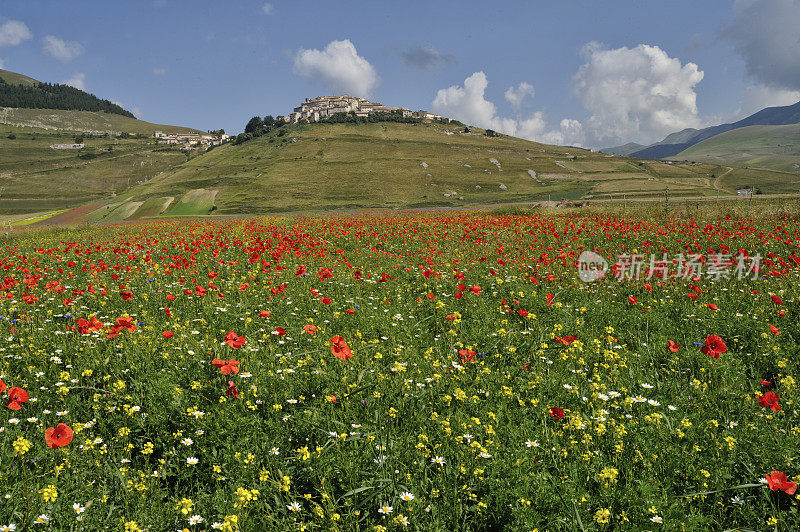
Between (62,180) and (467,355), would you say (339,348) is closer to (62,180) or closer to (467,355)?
(467,355)

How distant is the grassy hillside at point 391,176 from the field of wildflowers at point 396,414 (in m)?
65.6

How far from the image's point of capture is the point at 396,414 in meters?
3.62

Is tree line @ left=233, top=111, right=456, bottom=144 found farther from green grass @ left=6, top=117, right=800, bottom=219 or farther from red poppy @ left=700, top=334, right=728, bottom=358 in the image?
red poppy @ left=700, top=334, right=728, bottom=358

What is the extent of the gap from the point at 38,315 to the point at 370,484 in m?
6.01

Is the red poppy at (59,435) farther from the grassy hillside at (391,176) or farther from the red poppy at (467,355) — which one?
the grassy hillside at (391,176)

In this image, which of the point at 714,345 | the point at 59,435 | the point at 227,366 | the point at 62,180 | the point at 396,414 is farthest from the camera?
the point at 62,180

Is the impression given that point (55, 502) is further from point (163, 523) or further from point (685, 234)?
point (685, 234)

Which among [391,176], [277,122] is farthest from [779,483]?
[277,122]

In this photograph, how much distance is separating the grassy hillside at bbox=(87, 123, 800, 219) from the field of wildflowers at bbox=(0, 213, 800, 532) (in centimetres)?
6555

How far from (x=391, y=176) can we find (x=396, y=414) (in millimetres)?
104723

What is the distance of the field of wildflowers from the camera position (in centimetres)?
276

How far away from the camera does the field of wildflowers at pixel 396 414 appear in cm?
276

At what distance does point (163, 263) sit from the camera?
941 cm

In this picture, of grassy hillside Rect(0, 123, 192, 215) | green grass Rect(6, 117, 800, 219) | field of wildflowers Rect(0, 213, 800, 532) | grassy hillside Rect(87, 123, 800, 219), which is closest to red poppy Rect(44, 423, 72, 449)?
field of wildflowers Rect(0, 213, 800, 532)
